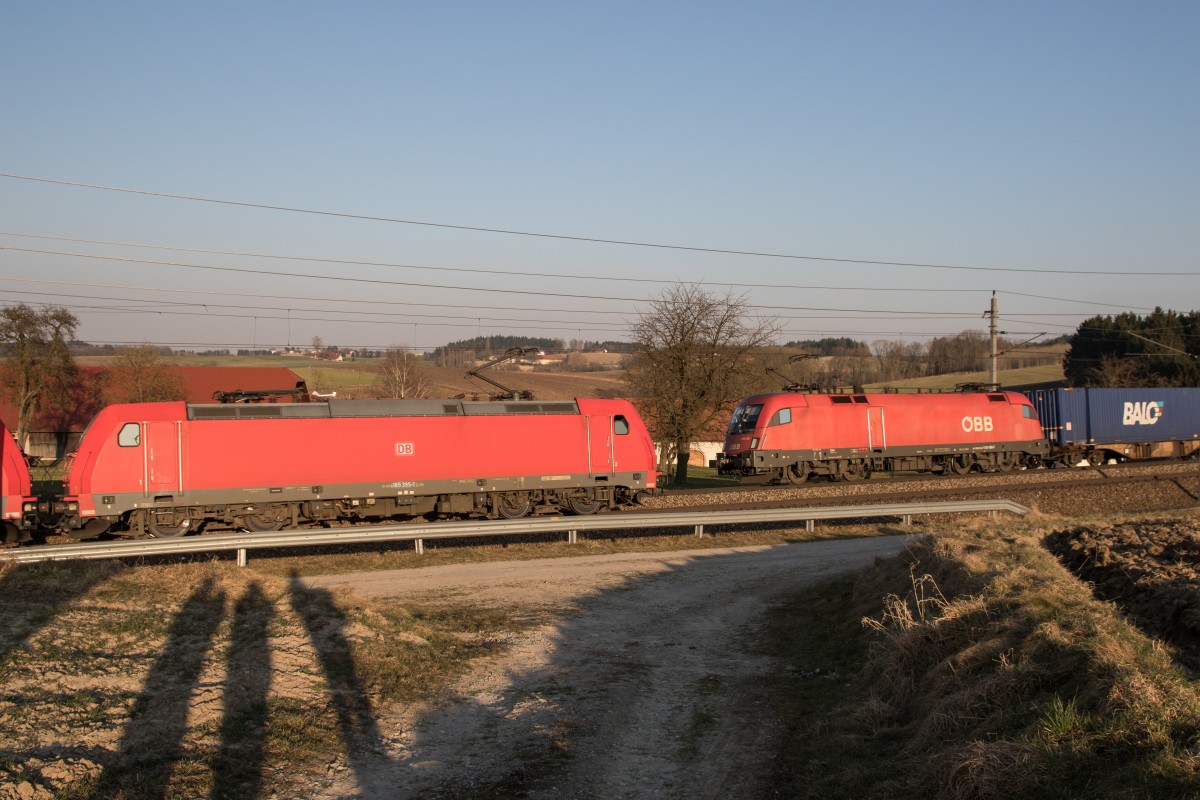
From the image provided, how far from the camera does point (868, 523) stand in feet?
79.9

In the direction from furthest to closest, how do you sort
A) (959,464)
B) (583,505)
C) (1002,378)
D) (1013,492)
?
1. (1002,378)
2. (959,464)
3. (1013,492)
4. (583,505)

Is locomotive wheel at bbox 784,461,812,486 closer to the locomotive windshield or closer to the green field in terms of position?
the locomotive windshield

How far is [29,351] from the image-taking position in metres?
51.2

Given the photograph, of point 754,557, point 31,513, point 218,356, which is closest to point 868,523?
point 754,557

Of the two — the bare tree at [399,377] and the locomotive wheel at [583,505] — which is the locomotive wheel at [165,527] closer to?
the locomotive wheel at [583,505]

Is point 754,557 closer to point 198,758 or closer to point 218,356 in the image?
point 198,758

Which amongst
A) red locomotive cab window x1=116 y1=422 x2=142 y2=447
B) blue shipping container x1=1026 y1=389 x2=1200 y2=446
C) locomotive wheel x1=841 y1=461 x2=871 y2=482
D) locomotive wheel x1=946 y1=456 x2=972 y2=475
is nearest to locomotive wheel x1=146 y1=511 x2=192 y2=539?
red locomotive cab window x1=116 y1=422 x2=142 y2=447

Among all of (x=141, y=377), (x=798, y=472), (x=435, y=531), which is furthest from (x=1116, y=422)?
(x=141, y=377)

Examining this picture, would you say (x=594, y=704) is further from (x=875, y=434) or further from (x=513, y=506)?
(x=875, y=434)

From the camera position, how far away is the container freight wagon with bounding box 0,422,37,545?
18375 mm

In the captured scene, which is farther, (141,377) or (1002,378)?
(1002,378)

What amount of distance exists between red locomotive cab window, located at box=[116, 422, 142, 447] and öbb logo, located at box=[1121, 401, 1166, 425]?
133ft

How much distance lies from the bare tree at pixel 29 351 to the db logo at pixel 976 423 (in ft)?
159

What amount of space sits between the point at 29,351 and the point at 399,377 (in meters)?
20.8
